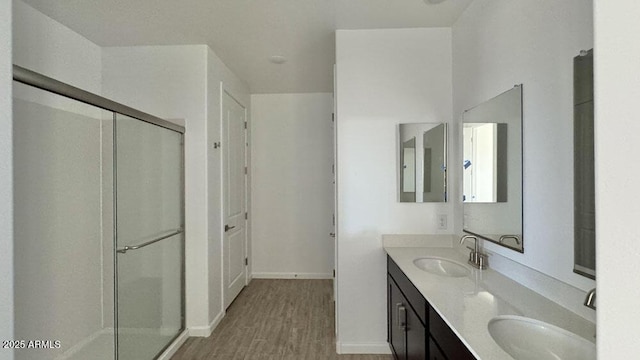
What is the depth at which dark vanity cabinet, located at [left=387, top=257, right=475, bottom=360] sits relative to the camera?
115cm

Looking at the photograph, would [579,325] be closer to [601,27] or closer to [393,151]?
[601,27]

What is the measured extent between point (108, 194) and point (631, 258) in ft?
8.73

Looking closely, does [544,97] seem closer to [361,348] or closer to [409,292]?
[409,292]

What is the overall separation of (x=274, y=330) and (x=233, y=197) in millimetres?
1520

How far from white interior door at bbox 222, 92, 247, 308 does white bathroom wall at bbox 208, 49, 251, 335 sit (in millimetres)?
125

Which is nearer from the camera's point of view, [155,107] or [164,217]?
[164,217]

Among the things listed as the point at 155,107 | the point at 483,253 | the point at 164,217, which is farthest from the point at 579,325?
the point at 155,107

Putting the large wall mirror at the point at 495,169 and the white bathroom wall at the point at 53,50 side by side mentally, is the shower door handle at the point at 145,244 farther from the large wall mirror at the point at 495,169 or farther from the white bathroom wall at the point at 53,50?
the large wall mirror at the point at 495,169

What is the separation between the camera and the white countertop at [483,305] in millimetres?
987

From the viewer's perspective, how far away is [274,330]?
9.00ft

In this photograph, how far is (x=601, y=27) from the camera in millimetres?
479
